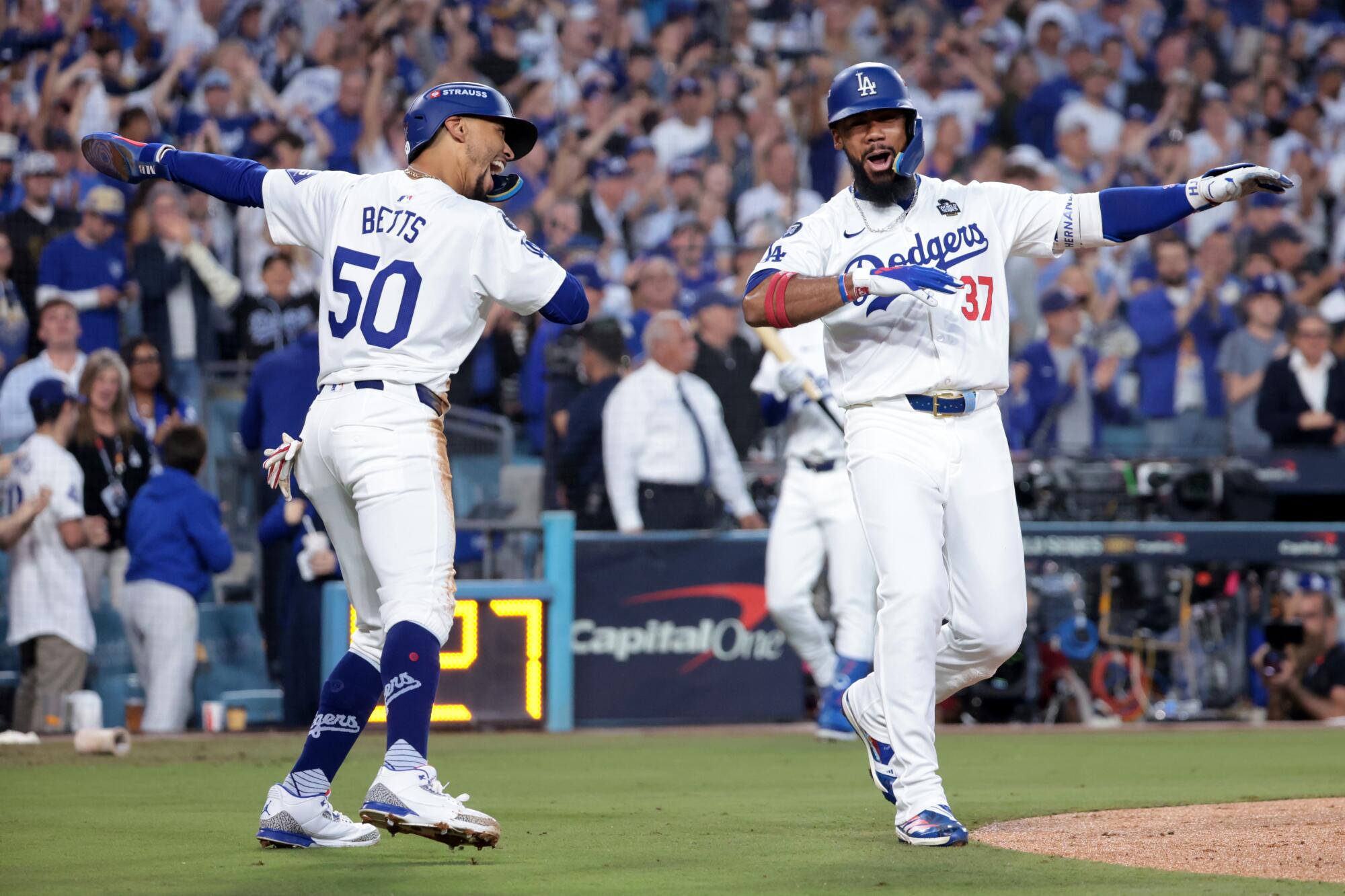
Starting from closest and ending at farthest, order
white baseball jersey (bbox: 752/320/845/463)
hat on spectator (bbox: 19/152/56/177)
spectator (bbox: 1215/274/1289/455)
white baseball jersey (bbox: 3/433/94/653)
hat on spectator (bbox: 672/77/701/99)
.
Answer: white baseball jersey (bbox: 752/320/845/463), white baseball jersey (bbox: 3/433/94/653), hat on spectator (bbox: 19/152/56/177), spectator (bbox: 1215/274/1289/455), hat on spectator (bbox: 672/77/701/99)

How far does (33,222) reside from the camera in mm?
11367

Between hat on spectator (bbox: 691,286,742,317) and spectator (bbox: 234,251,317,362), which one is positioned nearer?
hat on spectator (bbox: 691,286,742,317)

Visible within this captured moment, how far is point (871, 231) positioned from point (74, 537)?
6166mm

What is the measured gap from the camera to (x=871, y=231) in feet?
18.6

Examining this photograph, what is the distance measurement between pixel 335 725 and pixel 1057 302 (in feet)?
27.6

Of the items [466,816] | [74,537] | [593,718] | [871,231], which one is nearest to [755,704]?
[593,718]

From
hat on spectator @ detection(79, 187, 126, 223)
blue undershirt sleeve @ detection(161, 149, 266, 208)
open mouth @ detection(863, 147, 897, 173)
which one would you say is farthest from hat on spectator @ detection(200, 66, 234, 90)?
open mouth @ detection(863, 147, 897, 173)

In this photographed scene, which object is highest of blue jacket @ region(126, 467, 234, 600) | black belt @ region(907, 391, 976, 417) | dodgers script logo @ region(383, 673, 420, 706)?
black belt @ region(907, 391, 976, 417)

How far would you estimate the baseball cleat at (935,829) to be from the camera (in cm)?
504

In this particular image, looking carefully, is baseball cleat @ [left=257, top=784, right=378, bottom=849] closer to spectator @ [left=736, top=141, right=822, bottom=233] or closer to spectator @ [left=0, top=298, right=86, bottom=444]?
spectator @ [left=0, top=298, right=86, bottom=444]

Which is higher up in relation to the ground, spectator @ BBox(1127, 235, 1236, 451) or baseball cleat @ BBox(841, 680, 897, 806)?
spectator @ BBox(1127, 235, 1236, 451)

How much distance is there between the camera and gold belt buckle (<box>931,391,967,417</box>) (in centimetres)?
541

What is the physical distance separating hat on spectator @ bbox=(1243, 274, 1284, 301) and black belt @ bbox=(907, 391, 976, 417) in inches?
317

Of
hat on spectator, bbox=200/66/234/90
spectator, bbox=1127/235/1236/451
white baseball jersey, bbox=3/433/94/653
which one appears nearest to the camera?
white baseball jersey, bbox=3/433/94/653
